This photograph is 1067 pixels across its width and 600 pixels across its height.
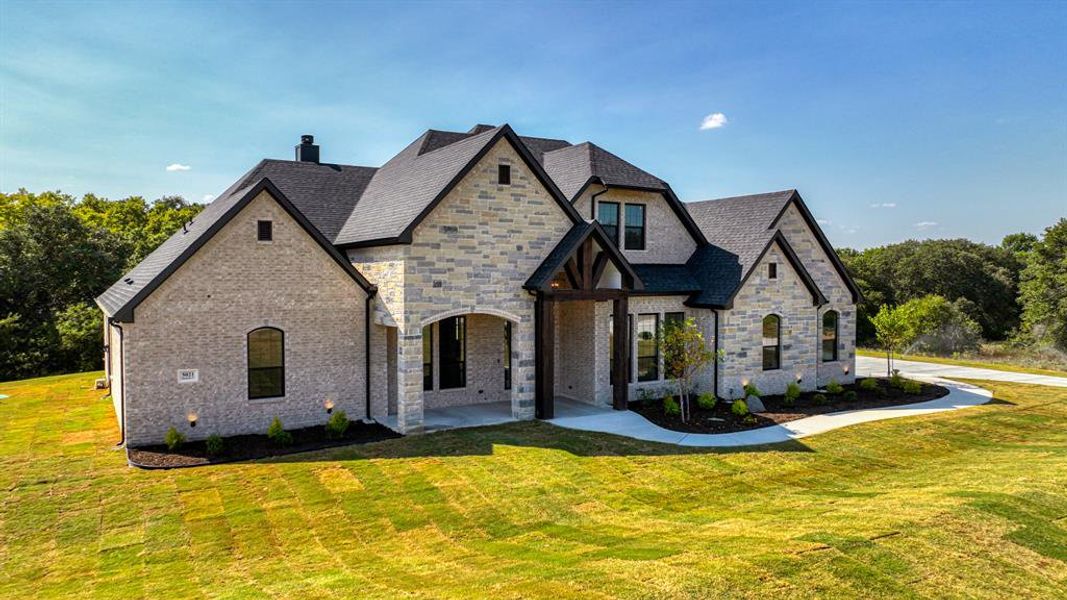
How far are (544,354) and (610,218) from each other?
6.60m

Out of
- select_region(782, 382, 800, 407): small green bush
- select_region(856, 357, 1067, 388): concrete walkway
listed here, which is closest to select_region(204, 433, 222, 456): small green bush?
select_region(782, 382, 800, 407): small green bush

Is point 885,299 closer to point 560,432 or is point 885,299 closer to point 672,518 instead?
point 560,432

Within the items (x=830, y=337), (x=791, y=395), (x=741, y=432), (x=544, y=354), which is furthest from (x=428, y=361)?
(x=830, y=337)

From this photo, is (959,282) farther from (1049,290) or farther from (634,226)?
(634,226)

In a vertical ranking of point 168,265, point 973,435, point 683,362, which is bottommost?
point 973,435

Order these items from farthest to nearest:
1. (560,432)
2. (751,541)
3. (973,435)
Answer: (973,435), (560,432), (751,541)

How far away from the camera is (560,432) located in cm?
1722

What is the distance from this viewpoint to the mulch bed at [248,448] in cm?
1423

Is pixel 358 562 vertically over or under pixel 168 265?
under

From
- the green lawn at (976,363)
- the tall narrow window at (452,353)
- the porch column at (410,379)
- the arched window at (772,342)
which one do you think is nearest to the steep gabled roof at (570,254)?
the tall narrow window at (452,353)

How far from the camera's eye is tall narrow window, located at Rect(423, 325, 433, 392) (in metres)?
19.7

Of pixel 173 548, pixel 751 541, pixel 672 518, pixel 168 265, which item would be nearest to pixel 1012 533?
pixel 751 541

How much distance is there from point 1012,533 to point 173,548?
1268cm

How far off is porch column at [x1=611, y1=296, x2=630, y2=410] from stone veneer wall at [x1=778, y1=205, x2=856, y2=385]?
8281 mm
